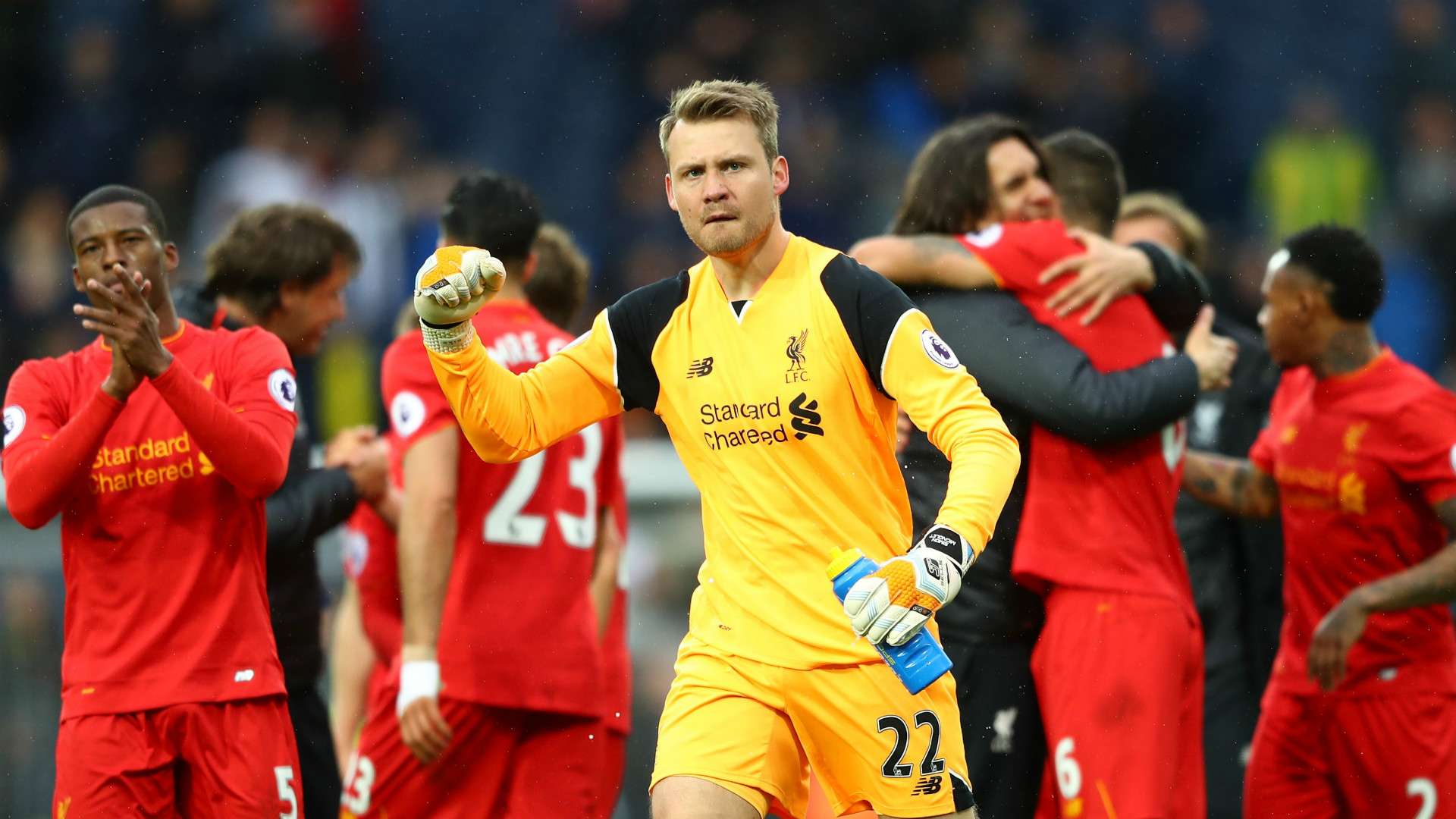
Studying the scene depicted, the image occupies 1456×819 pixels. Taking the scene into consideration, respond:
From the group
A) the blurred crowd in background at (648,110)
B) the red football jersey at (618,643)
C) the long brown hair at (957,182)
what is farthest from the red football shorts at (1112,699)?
the blurred crowd in background at (648,110)

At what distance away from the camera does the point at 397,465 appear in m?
7.15

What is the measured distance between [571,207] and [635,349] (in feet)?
30.4

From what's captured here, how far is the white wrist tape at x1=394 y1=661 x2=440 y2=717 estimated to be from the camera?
6117 mm

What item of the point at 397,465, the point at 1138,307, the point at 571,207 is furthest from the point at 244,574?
the point at 571,207

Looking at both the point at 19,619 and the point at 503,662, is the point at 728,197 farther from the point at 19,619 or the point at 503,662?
the point at 19,619

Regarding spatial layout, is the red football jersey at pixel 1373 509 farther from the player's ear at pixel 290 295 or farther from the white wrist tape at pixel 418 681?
the player's ear at pixel 290 295

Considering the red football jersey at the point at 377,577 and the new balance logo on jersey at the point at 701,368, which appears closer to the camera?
the new balance logo on jersey at the point at 701,368

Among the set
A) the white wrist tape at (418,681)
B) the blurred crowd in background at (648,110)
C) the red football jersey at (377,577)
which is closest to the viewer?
the white wrist tape at (418,681)

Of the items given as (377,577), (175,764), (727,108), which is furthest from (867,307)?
(377,577)

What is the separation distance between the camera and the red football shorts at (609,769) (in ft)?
21.3

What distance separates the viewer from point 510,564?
641cm

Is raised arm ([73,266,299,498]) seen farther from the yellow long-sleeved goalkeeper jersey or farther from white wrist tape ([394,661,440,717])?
white wrist tape ([394,661,440,717])

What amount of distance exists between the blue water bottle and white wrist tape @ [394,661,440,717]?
219cm

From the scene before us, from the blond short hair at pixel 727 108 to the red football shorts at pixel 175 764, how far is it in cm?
208
